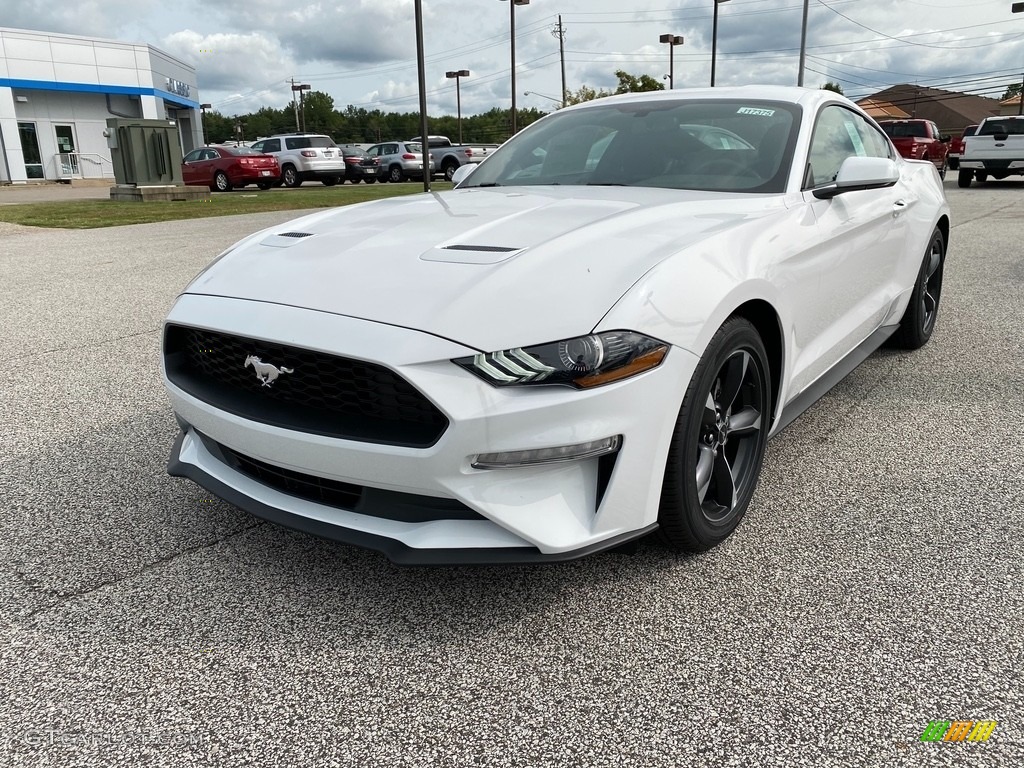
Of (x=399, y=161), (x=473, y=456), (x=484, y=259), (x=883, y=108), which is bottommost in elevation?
(x=473, y=456)

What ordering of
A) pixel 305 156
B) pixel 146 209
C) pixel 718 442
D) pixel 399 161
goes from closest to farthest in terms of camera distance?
pixel 718 442 < pixel 146 209 < pixel 305 156 < pixel 399 161

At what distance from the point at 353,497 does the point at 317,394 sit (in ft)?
0.98

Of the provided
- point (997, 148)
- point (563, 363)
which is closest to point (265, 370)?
point (563, 363)

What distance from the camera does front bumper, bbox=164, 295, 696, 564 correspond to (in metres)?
1.95

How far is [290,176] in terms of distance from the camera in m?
26.2

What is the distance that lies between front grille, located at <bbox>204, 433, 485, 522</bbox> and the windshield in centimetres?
178

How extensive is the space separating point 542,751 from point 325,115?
12709 cm

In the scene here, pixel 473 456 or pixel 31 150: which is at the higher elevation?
pixel 31 150

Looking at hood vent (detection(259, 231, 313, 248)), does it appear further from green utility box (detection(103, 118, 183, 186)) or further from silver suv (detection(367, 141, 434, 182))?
silver suv (detection(367, 141, 434, 182))

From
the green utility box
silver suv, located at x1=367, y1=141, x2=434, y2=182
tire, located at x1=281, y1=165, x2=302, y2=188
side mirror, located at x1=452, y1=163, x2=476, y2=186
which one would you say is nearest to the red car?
tire, located at x1=281, y1=165, x2=302, y2=188

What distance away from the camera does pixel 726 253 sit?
7.93 feet

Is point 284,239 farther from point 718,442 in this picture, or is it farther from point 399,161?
point 399,161

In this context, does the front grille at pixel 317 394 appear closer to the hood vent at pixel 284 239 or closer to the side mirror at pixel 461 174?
the hood vent at pixel 284 239

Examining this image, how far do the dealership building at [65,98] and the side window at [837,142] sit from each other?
40693 millimetres
